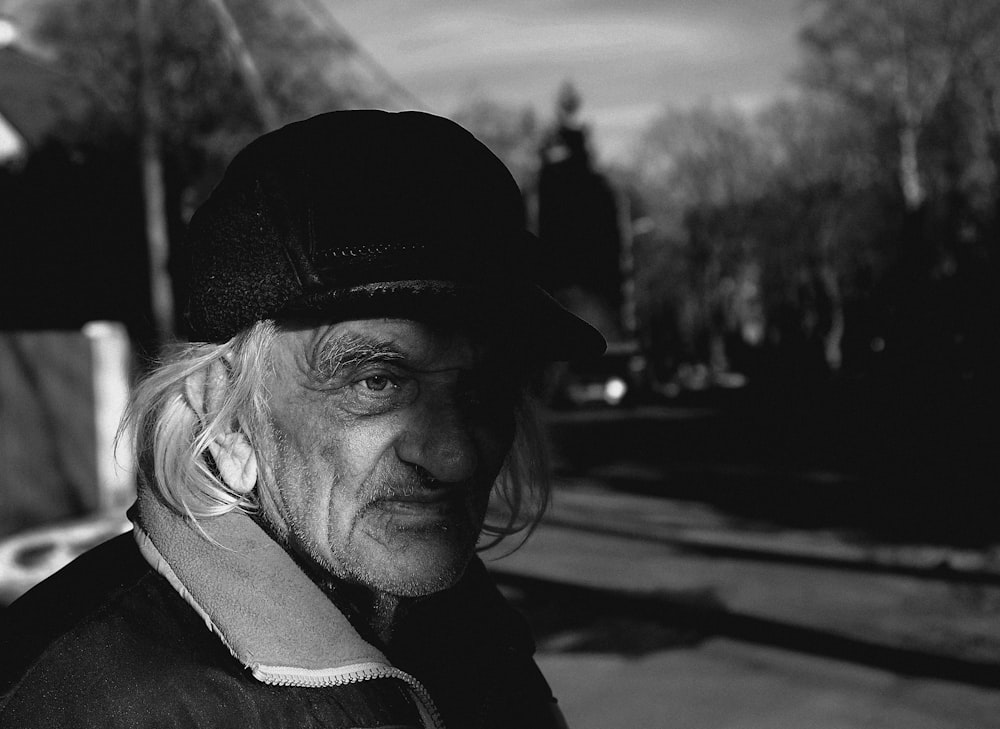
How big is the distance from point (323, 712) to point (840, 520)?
884 cm

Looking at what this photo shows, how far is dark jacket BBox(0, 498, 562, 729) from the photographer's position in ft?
3.45

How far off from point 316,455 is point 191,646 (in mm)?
294

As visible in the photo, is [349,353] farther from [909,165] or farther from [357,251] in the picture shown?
[909,165]

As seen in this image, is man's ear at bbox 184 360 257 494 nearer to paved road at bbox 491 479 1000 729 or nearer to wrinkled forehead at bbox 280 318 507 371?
wrinkled forehead at bbox 280 318 507 371

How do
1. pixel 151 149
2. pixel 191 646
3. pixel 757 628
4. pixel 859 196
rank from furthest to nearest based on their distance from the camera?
pixel 859 196, pixel 151 149, pixel 757 628, pixel 191 646

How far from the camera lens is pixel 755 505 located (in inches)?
398

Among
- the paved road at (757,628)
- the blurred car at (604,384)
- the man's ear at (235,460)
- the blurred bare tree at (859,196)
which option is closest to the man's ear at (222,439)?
the man's ear at (235,460)

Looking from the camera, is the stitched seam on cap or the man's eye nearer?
the stitched seam on cap

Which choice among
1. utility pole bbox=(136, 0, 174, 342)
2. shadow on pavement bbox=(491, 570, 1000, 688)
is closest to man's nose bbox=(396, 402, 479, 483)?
shadow on pavement bbox=(491, 570, 1000, 688)

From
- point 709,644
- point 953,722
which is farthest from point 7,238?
point 953,722

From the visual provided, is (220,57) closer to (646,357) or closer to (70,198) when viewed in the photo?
(70,198)

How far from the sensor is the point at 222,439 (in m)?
1.32

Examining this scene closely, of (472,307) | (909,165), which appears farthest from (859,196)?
(472,307)

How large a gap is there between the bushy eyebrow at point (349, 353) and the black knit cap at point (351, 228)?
1.4 inches
